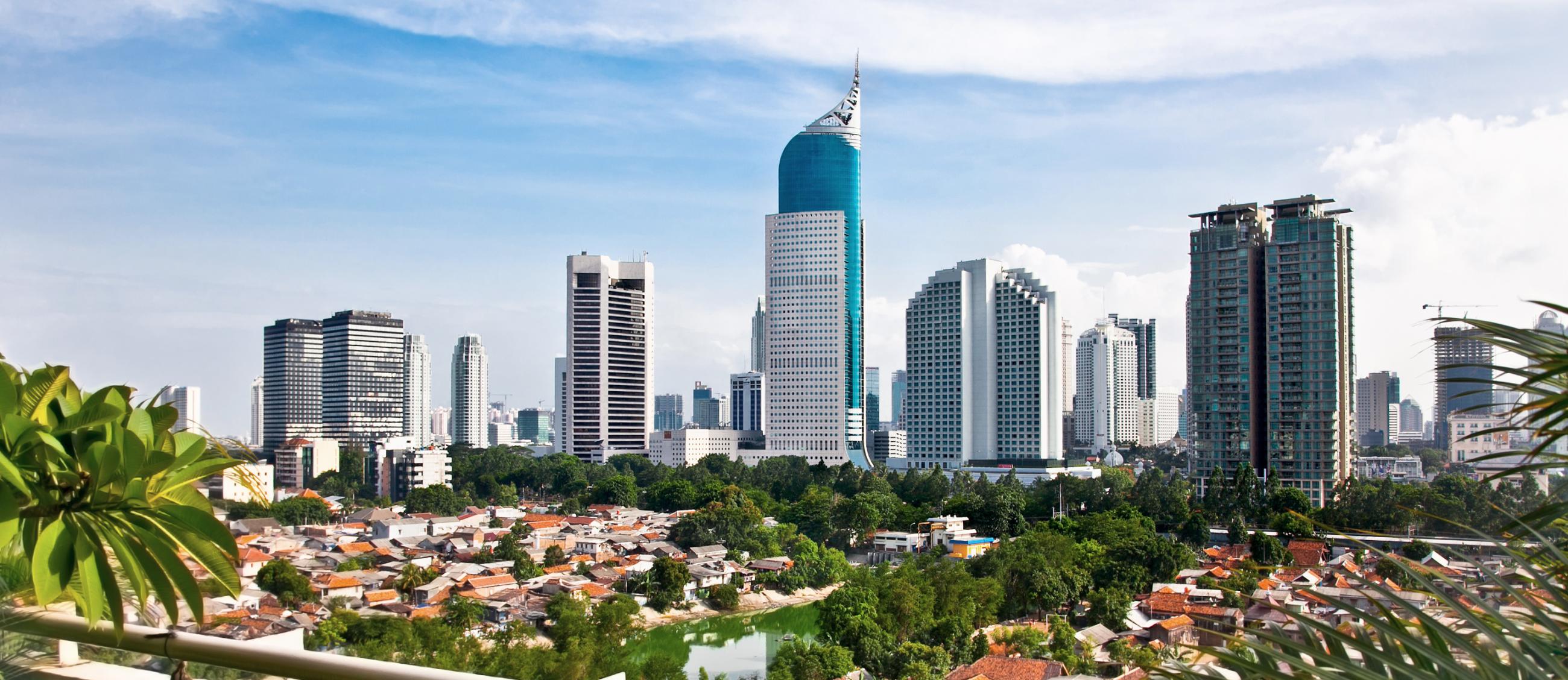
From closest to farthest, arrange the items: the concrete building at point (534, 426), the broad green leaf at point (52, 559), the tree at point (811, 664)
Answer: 1. the broad green leaf at point (52, 559)
2. the tree at point (811, 664)
3. the concrete building at point (534, 426)

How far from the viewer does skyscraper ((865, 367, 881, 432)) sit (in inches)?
2087

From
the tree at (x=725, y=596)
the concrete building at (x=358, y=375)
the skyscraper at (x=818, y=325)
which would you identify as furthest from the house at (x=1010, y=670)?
the concrete building at (x=358, y=375)

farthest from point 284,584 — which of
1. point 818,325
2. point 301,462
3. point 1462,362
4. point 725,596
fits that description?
point 818,325

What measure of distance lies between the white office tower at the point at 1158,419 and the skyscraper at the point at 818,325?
14.3 meters

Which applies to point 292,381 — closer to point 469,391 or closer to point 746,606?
point 469,391

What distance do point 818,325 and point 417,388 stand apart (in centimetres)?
1971

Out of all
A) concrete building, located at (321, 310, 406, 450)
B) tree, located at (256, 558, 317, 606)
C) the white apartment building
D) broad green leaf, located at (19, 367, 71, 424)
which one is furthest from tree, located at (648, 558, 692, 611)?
concrete building, located at (321, 310, 406, 450)

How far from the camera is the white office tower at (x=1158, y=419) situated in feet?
138

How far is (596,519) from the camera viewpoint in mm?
17078

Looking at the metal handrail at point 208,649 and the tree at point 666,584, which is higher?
the metal handrail at point 208,649

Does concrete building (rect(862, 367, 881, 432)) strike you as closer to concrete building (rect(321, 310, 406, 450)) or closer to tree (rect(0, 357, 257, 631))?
concrete building (rect(321, 310, 406, 450))

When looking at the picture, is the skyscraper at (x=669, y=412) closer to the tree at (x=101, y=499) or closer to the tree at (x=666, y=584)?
the tree at (x=666, y=584)

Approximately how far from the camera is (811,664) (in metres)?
7.43

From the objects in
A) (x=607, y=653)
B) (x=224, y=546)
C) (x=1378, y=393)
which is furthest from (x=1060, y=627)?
(x=1378, y=393)
